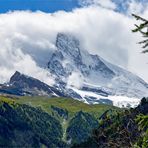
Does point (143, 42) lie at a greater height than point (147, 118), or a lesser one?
greater

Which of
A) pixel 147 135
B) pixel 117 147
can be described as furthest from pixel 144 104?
pixel 147 135

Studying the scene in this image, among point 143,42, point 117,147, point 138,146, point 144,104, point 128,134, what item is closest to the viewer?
point 143,42

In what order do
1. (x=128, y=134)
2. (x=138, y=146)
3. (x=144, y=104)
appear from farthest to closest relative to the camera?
(x=144, y=104)
(x=128, y=134)
(x=138, y=146)

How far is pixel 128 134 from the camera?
1233 inches

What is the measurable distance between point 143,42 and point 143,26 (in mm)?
592

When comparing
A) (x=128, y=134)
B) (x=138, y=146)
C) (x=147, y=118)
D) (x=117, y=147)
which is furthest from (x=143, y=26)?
(x=117, y=147)

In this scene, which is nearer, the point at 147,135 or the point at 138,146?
the point at 147,135

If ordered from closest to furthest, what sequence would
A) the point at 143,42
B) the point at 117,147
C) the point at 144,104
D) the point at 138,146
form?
the point at 143,42 → the point at 138,146 → the point at 117,147 → the point at 144,104

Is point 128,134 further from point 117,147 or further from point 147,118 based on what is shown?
point 147,118

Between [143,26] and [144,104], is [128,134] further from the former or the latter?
[144,104]

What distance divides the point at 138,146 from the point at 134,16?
601 centimetres

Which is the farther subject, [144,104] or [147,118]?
[144,104]

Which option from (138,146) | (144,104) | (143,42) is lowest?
(138,146)

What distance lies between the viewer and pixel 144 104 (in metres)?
195
